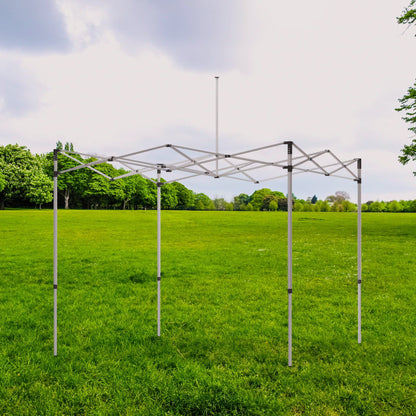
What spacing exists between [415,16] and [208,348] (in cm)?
2314

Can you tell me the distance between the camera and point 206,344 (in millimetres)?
4836

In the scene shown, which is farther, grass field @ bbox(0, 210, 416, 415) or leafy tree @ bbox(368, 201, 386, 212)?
leafy tree @ bbox(368, 201, 386, 212)

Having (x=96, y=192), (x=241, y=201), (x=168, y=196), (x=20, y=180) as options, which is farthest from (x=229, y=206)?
(x=20, y=180)

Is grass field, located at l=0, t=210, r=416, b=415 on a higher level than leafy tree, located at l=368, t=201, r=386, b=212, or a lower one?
lower

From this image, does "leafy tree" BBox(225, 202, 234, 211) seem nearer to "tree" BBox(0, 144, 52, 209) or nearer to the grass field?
"tree" BBox(0, 144, 52, 209)

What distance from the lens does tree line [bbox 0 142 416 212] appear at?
46719mm

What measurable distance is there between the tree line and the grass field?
27.2 meters

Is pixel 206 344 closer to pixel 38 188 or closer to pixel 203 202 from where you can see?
pixel 38 188

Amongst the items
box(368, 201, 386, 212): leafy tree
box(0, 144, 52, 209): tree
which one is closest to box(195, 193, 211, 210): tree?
box(0, 144, 52, 209): tree

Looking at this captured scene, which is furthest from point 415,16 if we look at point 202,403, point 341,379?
point 202,403

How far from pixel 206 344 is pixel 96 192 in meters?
52.3

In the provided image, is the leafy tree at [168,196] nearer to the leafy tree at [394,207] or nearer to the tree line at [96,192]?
the tree line at [96,192]

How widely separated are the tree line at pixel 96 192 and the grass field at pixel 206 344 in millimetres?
27201

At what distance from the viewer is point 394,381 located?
3.94 metres
